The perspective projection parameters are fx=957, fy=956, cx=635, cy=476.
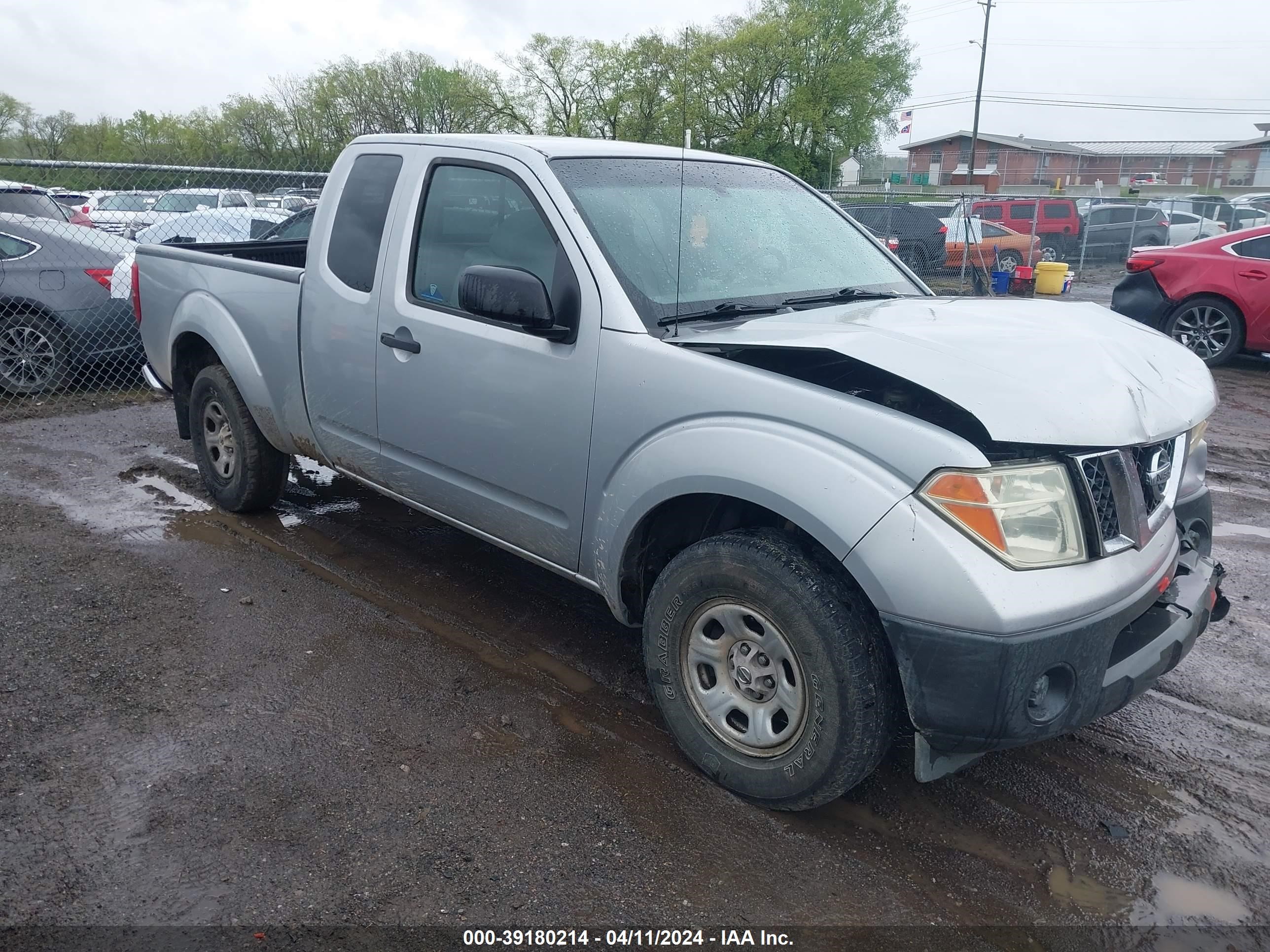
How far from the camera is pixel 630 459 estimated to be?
3150 mm

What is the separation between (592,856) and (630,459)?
1223mm

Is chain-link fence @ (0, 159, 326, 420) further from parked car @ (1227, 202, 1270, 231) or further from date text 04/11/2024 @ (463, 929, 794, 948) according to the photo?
parked car @ (1227, 202, 1270, 231)

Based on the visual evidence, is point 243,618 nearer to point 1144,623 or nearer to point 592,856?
point 592,856

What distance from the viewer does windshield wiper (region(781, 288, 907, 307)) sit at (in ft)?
12.0

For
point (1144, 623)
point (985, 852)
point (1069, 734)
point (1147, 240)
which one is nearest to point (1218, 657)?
point (1069, 734)

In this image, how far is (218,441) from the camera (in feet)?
18.1

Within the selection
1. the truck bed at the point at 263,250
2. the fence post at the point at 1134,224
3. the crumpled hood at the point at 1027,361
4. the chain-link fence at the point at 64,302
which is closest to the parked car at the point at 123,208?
the chain-link fence at the point at 64,302

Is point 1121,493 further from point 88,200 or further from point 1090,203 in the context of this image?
point 88,200

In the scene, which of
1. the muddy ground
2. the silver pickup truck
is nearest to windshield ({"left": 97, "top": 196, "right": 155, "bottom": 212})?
the muddy ground

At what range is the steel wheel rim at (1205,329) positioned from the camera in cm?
1055

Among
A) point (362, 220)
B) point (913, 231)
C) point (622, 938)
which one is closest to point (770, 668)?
point (622, 938)

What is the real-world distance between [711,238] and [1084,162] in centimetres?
5303

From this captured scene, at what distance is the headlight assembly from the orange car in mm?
14680

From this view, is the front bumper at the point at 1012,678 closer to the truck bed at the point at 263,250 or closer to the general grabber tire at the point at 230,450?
the general grabber tire at the point at 230,450
